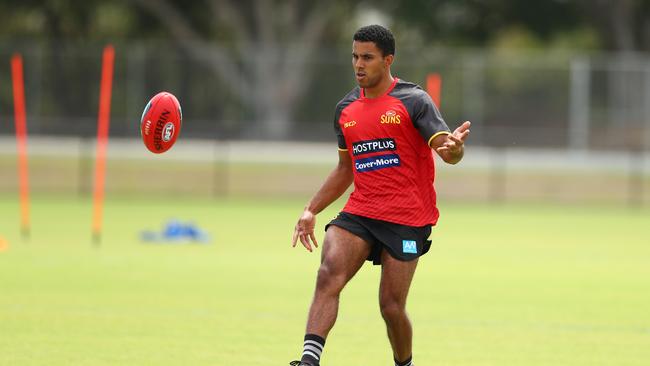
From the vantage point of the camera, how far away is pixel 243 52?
138ft

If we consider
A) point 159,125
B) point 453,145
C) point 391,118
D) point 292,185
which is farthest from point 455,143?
point 292,185

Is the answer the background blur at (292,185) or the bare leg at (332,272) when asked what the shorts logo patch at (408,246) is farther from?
the background blur at (292,185)

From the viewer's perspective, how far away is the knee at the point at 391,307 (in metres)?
8.00

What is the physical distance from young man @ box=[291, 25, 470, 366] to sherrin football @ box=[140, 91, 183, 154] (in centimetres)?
188

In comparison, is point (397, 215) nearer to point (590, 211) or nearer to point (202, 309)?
point (202, 309)

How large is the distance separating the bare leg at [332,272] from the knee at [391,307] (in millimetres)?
263

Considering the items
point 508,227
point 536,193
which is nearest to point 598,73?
point 536,193

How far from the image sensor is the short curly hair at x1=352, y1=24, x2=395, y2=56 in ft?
26.2

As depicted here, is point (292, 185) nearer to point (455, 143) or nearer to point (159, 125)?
point (159, 125)

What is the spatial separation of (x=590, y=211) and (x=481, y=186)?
5009 mm

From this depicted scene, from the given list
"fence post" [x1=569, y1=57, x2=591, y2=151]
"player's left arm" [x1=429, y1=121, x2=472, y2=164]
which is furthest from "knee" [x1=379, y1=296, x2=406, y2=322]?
"fence post" [x1=569, y1=57, x2=591, y2=151]

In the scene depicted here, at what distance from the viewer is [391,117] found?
796cm

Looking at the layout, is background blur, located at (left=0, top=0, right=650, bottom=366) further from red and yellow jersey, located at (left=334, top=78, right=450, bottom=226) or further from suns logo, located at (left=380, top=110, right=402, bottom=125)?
suns logo, located at (left=380, top=110, right=402, bottom=125)

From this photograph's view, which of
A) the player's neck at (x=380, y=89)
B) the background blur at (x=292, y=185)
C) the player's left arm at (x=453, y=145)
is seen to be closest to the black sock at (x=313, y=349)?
the player's left arm at (x=453, y=145)
